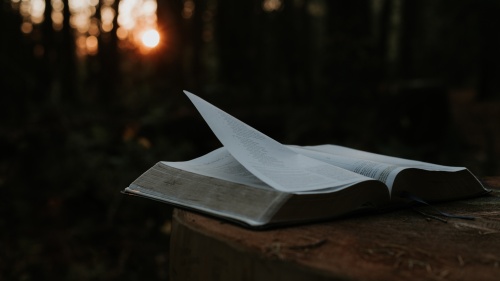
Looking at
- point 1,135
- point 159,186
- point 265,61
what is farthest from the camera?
point 265,61

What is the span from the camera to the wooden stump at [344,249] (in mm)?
895

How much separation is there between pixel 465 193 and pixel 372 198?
1.35ft

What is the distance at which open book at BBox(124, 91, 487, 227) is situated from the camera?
3.69 ft

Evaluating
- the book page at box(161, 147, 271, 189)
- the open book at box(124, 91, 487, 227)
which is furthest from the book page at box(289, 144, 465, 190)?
the book page at box(161, 147, 271, 189)

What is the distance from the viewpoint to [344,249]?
980 millimetres

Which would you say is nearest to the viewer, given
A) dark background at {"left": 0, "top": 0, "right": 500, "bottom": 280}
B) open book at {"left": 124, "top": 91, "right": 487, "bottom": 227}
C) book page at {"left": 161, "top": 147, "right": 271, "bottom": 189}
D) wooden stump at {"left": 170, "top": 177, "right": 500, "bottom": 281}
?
wooden stump at {"left": 170, "top": 177, "right": 500, "bottom": 281}

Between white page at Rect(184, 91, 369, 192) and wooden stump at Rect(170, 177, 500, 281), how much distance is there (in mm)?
96

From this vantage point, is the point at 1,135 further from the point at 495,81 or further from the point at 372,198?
the point at 495,81

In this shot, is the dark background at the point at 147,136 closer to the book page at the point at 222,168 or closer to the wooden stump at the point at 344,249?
the book page at the point at 222,168

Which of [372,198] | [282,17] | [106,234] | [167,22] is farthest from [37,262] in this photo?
[282,17]

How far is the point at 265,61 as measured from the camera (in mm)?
11961

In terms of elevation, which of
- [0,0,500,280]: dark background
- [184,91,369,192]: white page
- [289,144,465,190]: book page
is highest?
[184,91,369,192]: white page

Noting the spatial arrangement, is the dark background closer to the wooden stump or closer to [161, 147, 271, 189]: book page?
[161, 147, 271, 189]: book page

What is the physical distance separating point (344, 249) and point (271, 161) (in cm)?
39
